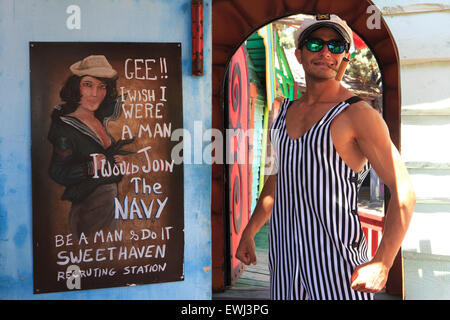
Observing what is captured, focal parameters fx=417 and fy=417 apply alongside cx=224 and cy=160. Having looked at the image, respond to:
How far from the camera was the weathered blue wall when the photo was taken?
9.29 feet

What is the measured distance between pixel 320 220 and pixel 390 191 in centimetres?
39

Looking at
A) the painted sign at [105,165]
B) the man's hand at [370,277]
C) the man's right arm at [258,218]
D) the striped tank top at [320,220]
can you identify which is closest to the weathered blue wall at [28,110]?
the painted sign at [105,165]

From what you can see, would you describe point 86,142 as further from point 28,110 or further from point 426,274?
point 426,274

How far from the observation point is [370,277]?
185 cm

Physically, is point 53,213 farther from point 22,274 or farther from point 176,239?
point 176,239

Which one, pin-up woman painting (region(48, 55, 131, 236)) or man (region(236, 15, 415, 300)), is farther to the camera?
pin-up woman painting (region(48, 55, 131, 236))

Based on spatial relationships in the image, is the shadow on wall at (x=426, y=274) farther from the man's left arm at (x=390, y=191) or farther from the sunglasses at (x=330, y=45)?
the sunglasses at (x=330, y=45)

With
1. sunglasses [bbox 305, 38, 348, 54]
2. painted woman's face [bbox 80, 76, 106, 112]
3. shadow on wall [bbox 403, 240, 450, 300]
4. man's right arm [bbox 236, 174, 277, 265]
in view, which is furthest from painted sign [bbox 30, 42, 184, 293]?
shadow on wall [bbox 403, 240, 450, 300]

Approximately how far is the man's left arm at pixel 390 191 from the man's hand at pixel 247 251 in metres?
0.79

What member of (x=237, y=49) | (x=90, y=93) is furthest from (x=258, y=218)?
(x=237, y=49)

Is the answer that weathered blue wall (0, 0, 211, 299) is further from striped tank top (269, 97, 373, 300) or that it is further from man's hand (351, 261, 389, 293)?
man's hand (351, 261, 389, 293)

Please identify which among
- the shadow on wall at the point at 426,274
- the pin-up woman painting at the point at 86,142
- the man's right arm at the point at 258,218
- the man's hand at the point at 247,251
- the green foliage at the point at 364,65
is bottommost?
the shadow on wall at the point at 426,274

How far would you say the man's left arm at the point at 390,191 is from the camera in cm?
186

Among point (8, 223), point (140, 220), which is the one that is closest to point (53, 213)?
point (8, 223)
